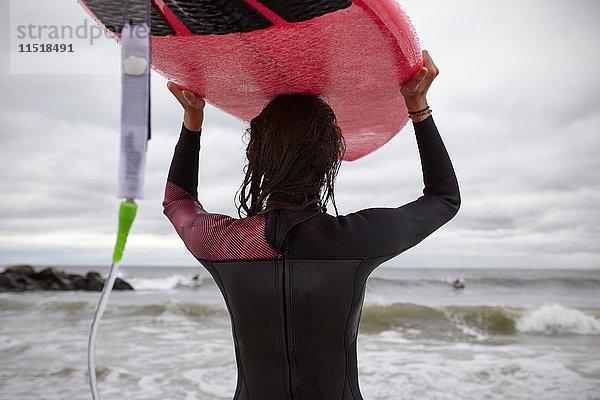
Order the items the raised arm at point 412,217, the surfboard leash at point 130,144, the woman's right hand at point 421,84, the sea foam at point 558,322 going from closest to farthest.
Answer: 1. the surfboard leash at point 130,144
2. the raised arm at point 412,217
3. the woman's right hand at point 421,84
4. the sea foam at point 558,322

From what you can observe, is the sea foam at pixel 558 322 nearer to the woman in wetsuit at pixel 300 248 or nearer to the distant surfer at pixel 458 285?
the distant surfer at pixel 458 285

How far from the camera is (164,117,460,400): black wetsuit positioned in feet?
3.03

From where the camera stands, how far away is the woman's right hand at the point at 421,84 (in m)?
1.14

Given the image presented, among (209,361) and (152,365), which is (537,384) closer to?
(209,361)

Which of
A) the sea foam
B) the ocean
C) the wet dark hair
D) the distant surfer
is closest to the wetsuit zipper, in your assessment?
the wet dark hair

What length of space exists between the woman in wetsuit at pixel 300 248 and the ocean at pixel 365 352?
11.7 ft

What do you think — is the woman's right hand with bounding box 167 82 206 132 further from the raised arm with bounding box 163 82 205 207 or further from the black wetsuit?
the black wetsuit

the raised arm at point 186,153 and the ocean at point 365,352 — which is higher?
the raised arm at point 186,153

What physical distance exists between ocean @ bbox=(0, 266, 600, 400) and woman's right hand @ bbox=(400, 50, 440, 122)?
3673 millimetres

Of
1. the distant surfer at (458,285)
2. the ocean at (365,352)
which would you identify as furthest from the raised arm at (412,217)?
the distant surfer at (458,285)

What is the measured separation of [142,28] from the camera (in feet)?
2.52

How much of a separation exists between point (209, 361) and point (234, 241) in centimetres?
458

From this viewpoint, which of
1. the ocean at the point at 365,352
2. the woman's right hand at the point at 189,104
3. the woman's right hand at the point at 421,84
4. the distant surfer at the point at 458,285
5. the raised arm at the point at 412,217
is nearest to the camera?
the raised arm at the point at 412,217

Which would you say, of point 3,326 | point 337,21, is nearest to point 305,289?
point 337,21
